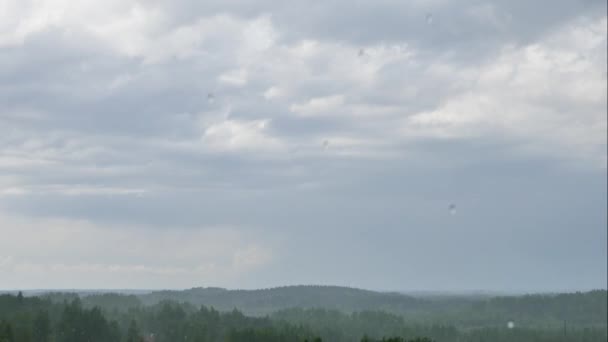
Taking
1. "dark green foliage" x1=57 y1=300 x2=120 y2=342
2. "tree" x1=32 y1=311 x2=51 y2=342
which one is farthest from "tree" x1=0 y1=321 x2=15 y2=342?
"dark green foliage" x1=57 y1=300 x2=120 y2=342

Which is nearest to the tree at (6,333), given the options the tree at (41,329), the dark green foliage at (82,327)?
the tree at (41,329)

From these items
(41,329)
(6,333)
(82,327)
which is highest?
(82,327)

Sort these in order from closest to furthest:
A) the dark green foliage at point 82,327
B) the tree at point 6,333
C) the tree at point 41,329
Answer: the tree at point 6,333, the tree at point 41,329, the dark green foliage at point 82,327

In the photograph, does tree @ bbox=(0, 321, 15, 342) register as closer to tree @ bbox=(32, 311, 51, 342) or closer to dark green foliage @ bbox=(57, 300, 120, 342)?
tree @ bbox=(32, 311, 51, 342)

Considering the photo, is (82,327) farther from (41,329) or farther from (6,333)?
(6,333)

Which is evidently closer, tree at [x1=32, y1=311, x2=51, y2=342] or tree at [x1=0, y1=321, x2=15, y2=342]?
tree at [x1=0, y1=321, x2=15, y2=342]

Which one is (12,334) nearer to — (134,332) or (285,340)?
(134,332)

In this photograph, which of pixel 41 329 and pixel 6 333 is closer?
pixel 6 333

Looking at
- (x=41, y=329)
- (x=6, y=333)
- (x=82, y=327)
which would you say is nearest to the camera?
(x=6, y=333)

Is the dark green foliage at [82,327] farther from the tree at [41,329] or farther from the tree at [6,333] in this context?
Answer: the tree at [6,333]

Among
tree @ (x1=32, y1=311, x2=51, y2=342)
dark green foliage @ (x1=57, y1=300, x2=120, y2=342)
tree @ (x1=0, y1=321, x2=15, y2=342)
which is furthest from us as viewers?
dark green foliage @ (x1=57, y1=300, x2=120, y2=342)

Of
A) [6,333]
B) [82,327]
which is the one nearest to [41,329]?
[82,327]

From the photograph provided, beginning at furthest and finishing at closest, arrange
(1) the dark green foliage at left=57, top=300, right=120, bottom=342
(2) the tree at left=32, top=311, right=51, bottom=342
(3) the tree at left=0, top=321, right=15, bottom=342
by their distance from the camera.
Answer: (1) the dark green foliage at left=57, top=300, right=120, bottom=342
(2) the tree at left=32, top=311, right=51, bottom=342
(3) the tree at left=0, top=321, right=15, bottom=342

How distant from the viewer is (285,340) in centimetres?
18675
